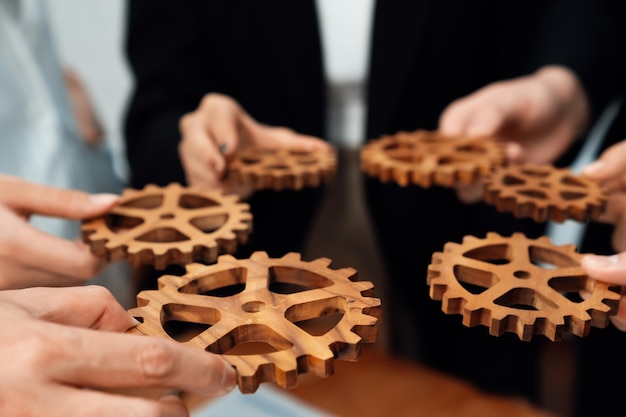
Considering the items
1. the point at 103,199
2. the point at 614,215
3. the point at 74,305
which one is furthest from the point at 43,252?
the point at 614,215

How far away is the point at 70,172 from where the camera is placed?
1.22 metres

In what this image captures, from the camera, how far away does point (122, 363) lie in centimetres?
46

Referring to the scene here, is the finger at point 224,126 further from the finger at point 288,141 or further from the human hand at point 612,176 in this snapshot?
the human hand at point 612,176

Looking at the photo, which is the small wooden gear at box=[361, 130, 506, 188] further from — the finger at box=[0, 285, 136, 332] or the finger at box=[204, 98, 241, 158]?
the finger at box=[0, 285, 136, 332]

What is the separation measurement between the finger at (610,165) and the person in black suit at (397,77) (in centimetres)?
28

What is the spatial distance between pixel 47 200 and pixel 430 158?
617mm

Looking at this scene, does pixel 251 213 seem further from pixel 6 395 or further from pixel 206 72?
pixel 206 72

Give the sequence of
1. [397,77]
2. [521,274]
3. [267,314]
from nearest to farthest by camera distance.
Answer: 1. [267,314]
2. [521,274]
3. [397,77]

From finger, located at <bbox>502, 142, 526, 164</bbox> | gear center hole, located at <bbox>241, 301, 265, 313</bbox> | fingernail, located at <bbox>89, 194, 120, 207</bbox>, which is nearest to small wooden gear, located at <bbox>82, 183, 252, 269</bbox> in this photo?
fingernail, located at <bbox>89, 194, 120, 207</bbox>

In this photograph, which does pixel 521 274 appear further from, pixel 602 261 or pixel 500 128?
pixel 500 128

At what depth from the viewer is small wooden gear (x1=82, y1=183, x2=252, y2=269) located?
30.9 inches

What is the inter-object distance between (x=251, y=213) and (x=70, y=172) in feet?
1.64

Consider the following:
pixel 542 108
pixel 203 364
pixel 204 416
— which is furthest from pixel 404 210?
pixel 203 364

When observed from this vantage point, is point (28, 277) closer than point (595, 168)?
Yes
